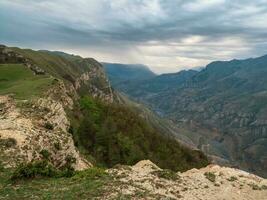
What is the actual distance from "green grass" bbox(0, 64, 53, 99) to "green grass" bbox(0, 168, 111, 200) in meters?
31.1

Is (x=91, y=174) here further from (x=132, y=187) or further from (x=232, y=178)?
(x=232, y=178)

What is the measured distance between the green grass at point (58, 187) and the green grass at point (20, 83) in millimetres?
31149

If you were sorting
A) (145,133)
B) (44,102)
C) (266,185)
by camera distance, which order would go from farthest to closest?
(145,133), (44,102), (266,185)

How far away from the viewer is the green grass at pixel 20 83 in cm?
6819

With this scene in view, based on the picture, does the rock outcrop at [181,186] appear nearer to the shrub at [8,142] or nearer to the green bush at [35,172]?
the green bush at [35,172]

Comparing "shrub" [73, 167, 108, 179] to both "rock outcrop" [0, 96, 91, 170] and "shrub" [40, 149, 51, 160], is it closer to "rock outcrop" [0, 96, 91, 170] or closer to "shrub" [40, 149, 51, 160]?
"rock outcrop" [0, 96, 91, 170]

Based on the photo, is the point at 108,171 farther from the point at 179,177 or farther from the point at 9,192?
the point at 9,192

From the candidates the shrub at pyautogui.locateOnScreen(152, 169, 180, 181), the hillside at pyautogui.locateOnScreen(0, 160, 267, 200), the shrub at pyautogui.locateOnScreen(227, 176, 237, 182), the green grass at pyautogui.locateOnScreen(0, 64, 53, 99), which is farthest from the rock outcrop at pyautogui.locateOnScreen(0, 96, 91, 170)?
the shrub at pyautogui.locateOnScreen(227, 176, 237, 182)

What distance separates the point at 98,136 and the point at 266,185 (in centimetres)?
7581

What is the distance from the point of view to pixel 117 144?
12175 centimetres

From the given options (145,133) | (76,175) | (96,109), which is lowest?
(145,133)

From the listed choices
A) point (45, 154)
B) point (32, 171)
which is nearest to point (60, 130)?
point (45, 154)

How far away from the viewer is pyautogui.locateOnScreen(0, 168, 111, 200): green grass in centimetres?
2986

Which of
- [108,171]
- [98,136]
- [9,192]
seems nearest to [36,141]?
[108,171]
